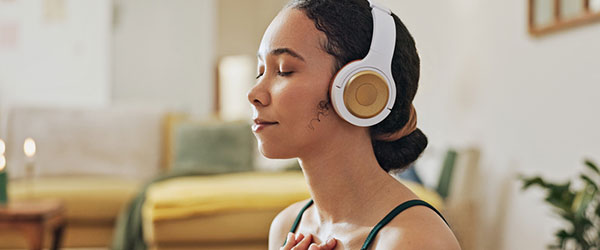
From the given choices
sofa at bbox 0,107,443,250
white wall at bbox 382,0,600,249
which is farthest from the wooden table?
white wall at bbox 382,0,600,249

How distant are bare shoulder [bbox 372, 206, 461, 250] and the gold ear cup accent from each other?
4.4 inches

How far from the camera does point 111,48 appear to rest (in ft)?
25.0

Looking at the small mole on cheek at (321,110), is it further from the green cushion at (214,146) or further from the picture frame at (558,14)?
the green cushion at (214,146)

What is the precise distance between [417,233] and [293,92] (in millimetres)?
190

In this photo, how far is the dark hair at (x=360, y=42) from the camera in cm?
79

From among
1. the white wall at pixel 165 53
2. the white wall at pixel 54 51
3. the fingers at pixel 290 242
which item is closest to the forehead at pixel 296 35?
the fingers at pixel 290 242

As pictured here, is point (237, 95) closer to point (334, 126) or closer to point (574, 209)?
point (574, 209)

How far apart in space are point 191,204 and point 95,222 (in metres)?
1.18

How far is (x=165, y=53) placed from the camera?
781cm

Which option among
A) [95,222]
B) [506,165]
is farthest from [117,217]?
[506,165]

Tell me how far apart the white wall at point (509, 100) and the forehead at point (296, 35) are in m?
1.83

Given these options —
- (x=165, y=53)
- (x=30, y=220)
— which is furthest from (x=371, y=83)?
(x=165, y=53)

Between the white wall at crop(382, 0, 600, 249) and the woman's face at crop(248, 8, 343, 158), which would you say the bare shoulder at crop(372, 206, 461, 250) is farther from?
the white wall at crop(382, 0, 600, 249)

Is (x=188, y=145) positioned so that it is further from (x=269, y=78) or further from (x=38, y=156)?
(x=269, y=78)
